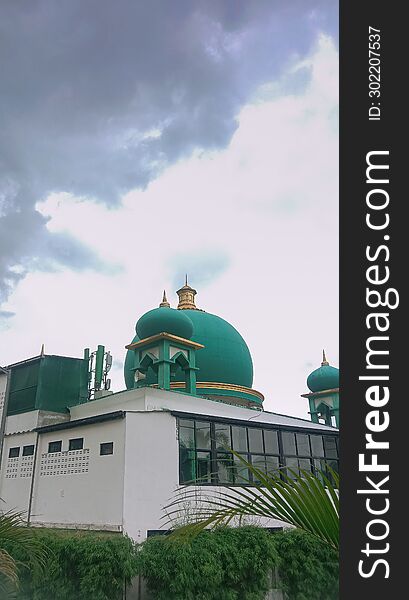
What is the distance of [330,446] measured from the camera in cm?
1817

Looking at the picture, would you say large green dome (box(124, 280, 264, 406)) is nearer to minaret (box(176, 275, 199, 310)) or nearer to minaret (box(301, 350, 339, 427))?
minaret (box(176, 275, 199, 310))

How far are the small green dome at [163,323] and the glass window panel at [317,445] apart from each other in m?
6.15

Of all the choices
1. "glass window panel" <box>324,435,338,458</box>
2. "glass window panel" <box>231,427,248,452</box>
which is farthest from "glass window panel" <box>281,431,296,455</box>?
"glass window panel" <box>324,435,338,458</box>

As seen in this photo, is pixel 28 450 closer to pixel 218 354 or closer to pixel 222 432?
pixel 222 432

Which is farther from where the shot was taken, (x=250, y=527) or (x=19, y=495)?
(x=19, y=495)

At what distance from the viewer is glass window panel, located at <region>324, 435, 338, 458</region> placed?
18.0 m

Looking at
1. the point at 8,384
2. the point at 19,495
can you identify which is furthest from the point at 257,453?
the point at 8,384

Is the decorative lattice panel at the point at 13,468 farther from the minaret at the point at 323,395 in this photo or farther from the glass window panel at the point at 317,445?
the minaret at the point at 323,395

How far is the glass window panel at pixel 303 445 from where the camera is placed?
674 inches

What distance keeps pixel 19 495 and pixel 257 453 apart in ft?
25.0

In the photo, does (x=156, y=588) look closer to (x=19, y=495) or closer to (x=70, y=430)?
(x=70, y=430)

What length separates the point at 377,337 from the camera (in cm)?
221

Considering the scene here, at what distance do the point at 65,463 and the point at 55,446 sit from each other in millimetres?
954

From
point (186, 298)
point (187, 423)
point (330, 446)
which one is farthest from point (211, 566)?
point (186, 298)
